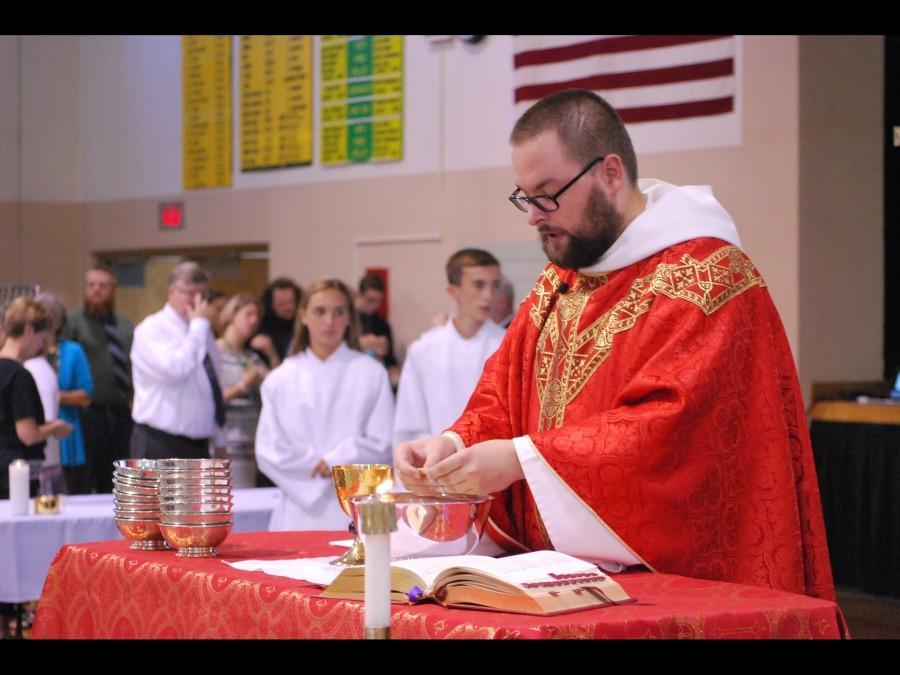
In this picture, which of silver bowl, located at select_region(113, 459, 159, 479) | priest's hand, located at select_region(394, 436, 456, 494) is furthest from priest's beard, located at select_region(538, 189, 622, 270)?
silver bowl, located at select_region(113, 459, 159, 479)

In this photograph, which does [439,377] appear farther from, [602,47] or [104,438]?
[104,438]

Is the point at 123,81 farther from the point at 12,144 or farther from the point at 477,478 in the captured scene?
the point at 477,478

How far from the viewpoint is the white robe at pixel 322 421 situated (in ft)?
20.8

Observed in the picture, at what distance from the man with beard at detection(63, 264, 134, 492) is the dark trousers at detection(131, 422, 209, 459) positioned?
2069mm

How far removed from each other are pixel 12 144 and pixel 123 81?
1.18 m

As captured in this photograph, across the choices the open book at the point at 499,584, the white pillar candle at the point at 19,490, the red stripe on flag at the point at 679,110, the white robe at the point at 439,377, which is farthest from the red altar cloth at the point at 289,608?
the red stripe on flag at the point at 679,110

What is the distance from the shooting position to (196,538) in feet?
9.85

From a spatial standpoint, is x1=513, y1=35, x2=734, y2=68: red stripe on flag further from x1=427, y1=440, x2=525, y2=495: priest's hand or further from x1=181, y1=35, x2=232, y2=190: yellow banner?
x1=427, y1=440, x2=525, y2=495: priest's hand

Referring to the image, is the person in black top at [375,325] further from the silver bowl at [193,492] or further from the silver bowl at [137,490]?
the silver bowl at [193,492]

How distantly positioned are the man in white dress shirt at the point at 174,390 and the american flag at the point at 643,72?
115 inches

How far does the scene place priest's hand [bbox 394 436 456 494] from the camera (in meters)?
2.82

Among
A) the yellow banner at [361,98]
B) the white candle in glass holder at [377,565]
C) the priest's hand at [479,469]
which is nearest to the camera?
the white candle in glass holder at [377,565]

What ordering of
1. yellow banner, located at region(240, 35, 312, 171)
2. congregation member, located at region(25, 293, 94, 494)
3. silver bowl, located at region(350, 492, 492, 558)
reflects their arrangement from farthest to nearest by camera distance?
yellow banner, located at region(240, 35, 312, 171), congregation member, located at region(25, 293, 94, 494), silver bowl, located at region(350, 492, 492, 558)
